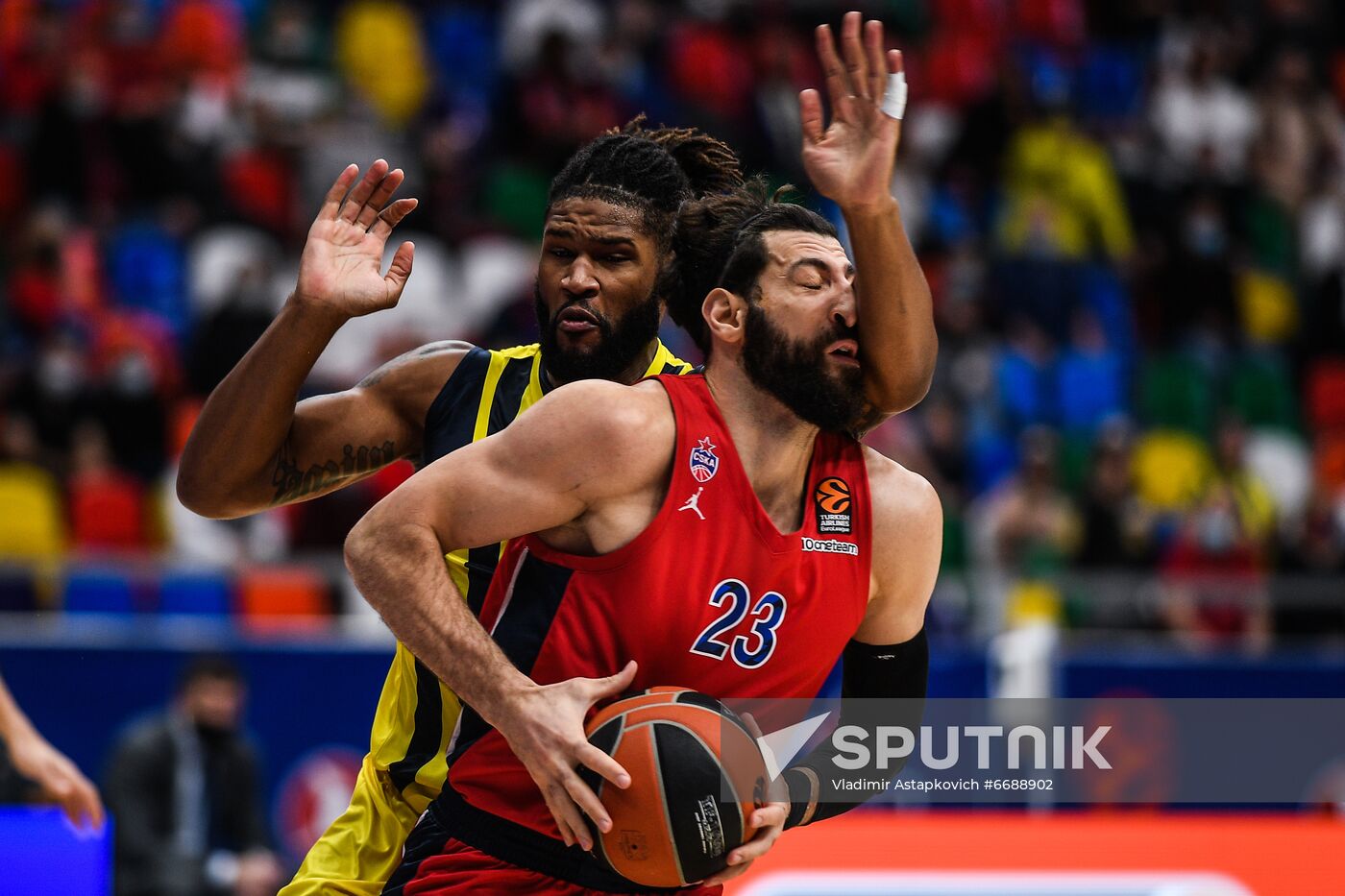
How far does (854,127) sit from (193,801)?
19.5 feet

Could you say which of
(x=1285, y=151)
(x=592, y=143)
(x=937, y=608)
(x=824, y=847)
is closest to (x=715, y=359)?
(x=592, y=143)

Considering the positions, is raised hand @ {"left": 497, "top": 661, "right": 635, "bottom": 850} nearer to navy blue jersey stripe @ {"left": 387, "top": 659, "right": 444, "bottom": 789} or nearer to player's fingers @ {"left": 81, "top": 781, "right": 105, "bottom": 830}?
navy blue jersey stripe @ {"left": 387, "top": 659, "right": 444, "bottom": 789}

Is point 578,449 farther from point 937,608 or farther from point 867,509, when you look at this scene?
point 937,608

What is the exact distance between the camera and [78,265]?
41.3ft

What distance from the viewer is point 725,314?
4.13 meters

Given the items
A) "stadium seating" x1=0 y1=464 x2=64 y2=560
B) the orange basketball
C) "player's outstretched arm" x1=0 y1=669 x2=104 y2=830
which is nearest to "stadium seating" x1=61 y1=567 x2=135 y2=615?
"stadium seating" x1=0 y1=464 x2=64 y2=560

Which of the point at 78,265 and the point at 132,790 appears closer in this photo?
the point at 132,790

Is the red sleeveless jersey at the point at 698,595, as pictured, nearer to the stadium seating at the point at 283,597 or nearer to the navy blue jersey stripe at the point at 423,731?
the navy blue jersey stripe at the point at 423,731

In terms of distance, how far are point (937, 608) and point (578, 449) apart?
770 cm

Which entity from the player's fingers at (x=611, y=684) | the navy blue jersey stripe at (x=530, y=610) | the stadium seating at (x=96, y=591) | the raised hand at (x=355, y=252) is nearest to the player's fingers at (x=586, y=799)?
the player's fingers at (x=611, y=684)

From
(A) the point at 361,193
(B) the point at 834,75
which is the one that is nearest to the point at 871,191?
(B) the point at 834,75

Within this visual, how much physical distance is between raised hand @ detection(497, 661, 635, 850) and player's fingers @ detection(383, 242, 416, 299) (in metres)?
1.18

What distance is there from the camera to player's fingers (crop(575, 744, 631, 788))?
3648mm

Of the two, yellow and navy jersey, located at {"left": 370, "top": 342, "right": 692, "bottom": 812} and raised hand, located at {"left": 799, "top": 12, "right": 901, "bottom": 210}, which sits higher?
raised hand, located at {"left": 799, "top": 12, "right": 901, "bottom": 210}
